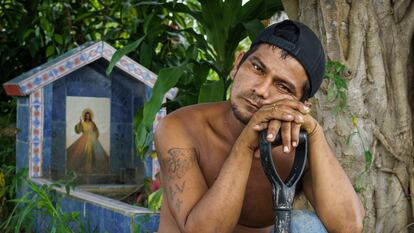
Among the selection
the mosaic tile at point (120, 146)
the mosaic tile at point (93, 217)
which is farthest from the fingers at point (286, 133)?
the mosaic tile at point (120, 146)

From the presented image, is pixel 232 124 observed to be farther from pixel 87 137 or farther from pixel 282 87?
pixel 87 137

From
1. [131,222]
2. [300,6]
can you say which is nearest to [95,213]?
[131,222]

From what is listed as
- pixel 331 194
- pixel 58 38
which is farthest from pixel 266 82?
pixel 58 38

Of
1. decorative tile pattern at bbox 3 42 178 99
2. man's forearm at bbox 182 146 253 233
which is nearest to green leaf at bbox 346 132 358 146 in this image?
man's forearm at bbox 182 146 253 233

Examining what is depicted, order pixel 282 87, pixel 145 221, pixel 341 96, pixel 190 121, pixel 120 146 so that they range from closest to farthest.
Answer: pixel 282 87 < pixel 190 121 < pixel 341 96 < pixel 145 221 < pixel 120 146

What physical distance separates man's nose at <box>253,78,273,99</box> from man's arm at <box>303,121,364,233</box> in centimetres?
20

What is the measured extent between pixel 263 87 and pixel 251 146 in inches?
7.0

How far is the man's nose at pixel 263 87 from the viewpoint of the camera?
5.99 ft

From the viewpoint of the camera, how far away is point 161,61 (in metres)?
5.41

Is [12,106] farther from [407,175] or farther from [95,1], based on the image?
[407,175]

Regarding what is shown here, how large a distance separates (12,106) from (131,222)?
7.86 feet

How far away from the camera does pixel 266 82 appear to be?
6.04ft

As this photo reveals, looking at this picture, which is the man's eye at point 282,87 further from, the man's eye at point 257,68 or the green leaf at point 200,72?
the green leaf at point 200,72

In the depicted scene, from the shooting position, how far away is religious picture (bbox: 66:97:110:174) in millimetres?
4281
